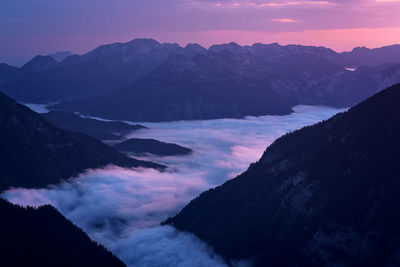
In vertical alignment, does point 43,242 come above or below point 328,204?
below

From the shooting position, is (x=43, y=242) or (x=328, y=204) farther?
(x=328, y=204)

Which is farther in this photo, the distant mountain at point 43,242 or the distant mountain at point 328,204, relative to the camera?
the distant mountain at point 328,204

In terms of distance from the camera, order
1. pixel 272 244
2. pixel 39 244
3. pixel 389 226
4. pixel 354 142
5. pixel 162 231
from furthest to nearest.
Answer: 1. pixel 162 231
2. pixel 354 142
3. pixel 272 244
4. pixel 39 244
5. pixel 389 226

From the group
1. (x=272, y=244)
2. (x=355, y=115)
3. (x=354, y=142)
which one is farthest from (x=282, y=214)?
(x=355, y=115)

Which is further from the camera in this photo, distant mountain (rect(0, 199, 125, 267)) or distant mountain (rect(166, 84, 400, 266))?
distant mountain (rect(166, 84, 400, 266))

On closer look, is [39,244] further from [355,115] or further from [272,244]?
[355,115]
